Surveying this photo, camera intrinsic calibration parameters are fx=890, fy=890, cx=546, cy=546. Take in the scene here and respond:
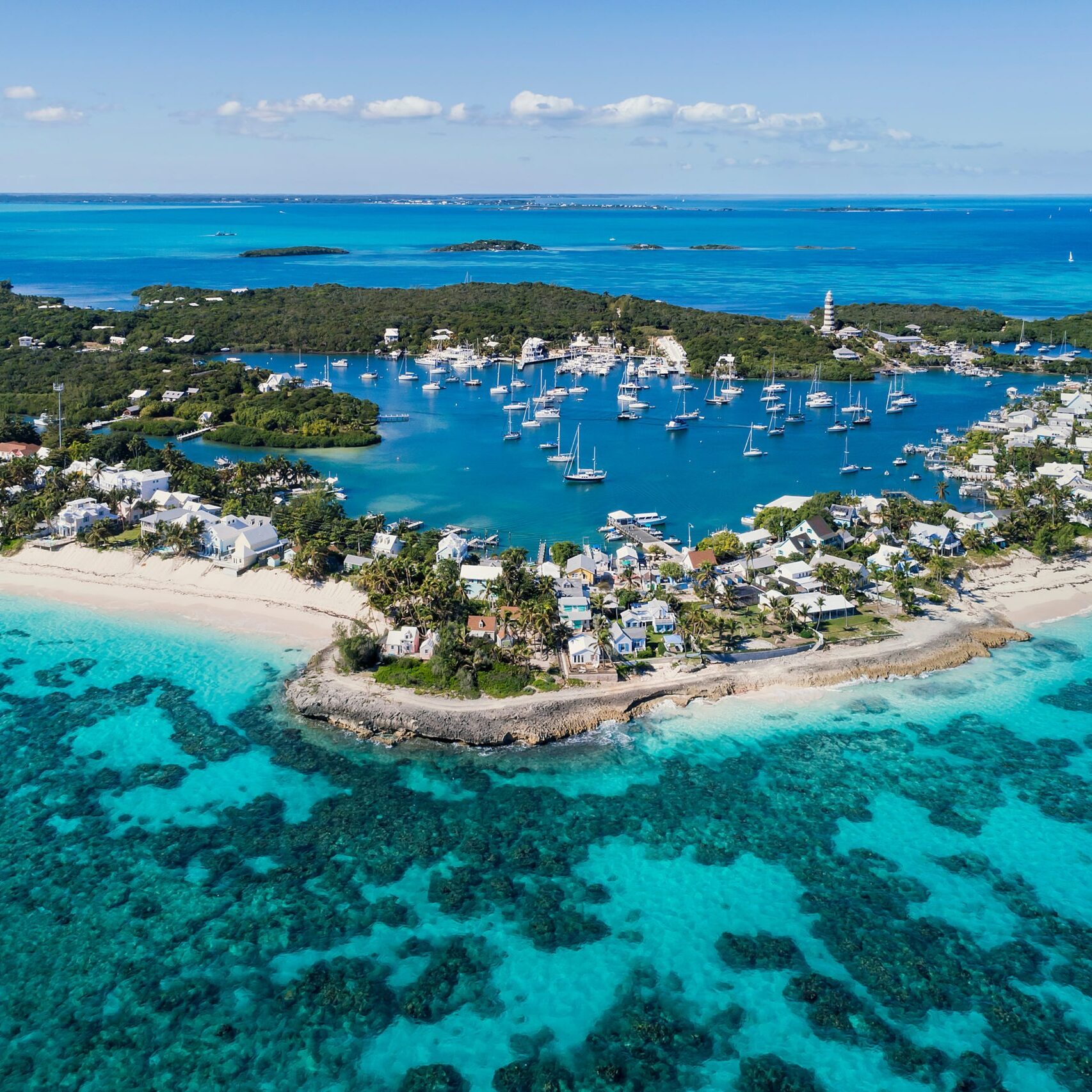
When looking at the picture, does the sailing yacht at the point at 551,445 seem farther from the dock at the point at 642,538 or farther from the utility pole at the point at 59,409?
the utility pole at the point at 59,409

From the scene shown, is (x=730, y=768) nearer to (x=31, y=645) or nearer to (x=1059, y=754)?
(x=1059, y=754)

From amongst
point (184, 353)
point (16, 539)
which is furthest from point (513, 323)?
point (16, 539)

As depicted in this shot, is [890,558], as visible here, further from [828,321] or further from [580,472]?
[828,321]

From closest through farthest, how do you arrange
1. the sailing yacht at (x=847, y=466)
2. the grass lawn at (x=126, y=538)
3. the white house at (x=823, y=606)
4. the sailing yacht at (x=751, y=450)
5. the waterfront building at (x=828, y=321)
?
the white house at (x=823, y=606), the grass lawn at (x=126, y=538), the sailing yacht at (x=847, y=466), the sailing yacht at (x=751, y=450), the waterfront building at (x=828, y=321)

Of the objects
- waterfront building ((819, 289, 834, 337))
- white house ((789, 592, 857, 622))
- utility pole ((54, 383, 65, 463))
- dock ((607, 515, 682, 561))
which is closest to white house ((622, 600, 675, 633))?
white house ((789, 592, 857, 622))

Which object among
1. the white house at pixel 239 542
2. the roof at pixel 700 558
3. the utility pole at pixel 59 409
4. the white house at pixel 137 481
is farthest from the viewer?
the utility pole at pixel 59 409

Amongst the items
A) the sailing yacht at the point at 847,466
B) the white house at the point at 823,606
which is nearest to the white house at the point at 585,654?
the white house at the point at 823,606
